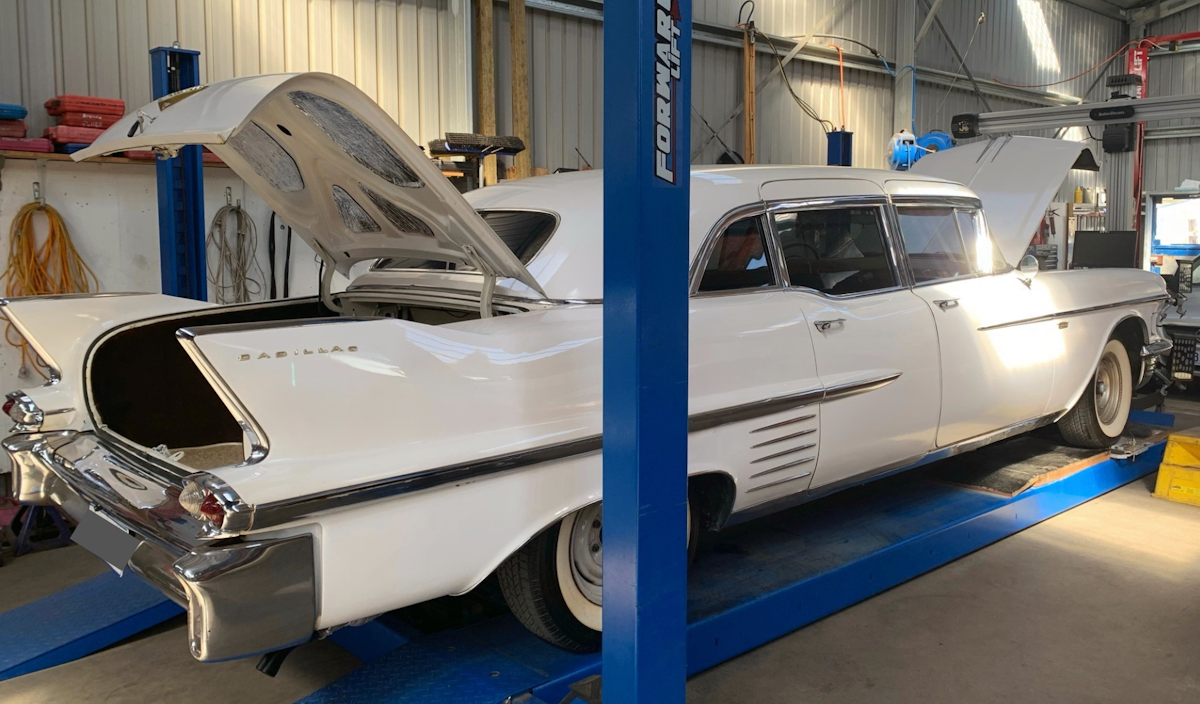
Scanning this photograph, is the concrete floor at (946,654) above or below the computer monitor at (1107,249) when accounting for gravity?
below

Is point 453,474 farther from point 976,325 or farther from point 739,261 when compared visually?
point 976,325

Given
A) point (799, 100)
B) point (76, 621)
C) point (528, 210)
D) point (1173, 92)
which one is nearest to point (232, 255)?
point (76, 621)

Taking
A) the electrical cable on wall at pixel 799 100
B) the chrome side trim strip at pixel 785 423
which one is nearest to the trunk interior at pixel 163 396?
the chrome side trim strip at pixel 785 423

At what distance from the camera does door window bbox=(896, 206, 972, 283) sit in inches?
153

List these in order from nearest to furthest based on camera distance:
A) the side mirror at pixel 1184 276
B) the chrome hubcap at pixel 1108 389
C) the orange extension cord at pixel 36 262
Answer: the chrome hubcap at pixel 1108 389, the orange extension cord at pixel 36 262, the side mirror at pixel 1184 276

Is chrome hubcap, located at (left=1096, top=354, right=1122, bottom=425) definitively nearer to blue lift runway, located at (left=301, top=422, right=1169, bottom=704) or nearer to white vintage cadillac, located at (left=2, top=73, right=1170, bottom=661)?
blue lift runway, located at (left=301, top=422, right=1169, bottom=704)

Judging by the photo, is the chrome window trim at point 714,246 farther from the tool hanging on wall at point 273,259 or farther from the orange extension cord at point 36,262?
the tool hanging on wall at point 273,259

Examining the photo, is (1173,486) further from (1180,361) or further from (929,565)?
(1180,361)

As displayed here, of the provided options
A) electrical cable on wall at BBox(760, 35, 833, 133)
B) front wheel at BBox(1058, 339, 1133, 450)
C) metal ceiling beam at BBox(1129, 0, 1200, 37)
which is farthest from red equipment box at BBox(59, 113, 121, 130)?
metal ceiling beam at BBox(1129, 0, 1200, 37)

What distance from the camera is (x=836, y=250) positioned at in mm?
3566

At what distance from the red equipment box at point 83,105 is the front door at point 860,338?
168 inches

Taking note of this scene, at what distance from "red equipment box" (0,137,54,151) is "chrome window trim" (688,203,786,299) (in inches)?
164

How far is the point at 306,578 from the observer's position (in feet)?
6.86

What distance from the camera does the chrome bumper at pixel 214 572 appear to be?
201 cm
